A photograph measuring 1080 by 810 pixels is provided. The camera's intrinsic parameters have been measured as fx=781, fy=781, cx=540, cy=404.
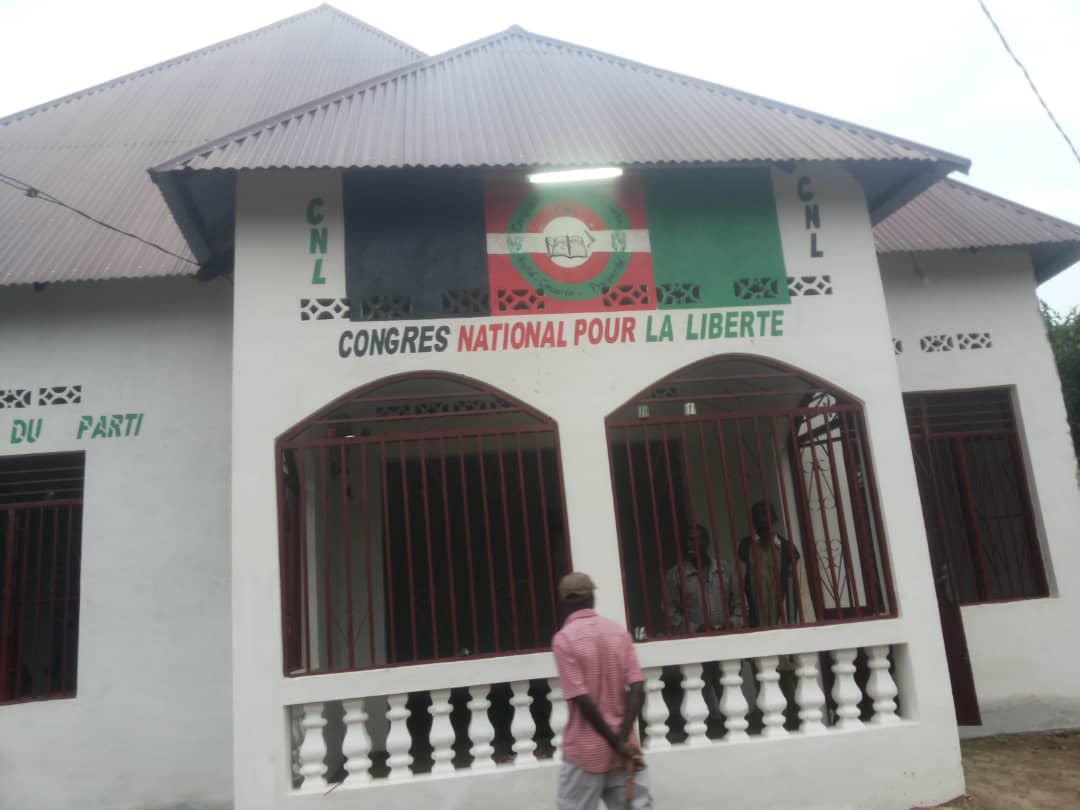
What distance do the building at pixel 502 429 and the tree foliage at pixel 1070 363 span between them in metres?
2.85

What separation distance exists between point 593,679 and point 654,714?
1420 mm

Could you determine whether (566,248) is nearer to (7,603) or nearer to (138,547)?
(138,547)

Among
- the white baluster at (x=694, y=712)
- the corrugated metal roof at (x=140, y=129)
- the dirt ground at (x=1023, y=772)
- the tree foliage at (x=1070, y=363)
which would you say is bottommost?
the dirt ground at (x=1023, y=772)

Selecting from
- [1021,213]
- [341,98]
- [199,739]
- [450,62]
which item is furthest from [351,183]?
[1021,213]

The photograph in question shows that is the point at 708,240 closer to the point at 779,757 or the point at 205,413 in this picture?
the point at 779,757

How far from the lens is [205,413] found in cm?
552

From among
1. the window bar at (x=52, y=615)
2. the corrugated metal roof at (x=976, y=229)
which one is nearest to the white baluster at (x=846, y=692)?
the corrugated metal roof at (x=976, y=229)

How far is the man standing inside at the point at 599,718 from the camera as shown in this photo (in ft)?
9.32

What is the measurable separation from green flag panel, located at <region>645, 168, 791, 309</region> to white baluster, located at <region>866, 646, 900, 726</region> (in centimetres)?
209

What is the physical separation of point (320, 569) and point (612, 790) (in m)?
3.07

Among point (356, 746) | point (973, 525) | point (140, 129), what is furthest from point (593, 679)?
point (140, 129)

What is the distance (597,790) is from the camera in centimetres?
287

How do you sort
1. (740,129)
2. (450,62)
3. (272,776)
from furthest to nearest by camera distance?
(450,62) → (740,129) → (272,776)

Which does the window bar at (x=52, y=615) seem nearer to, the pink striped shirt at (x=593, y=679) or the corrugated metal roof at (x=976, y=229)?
the pink striped shirt at (x=593, y=679)
